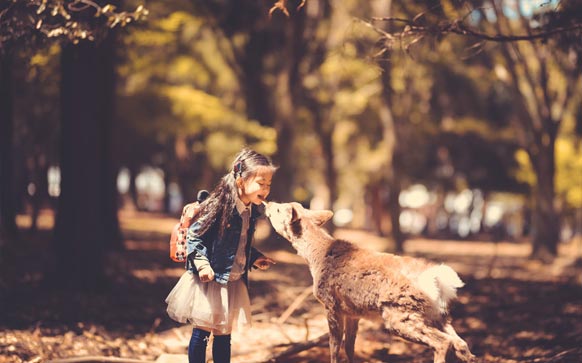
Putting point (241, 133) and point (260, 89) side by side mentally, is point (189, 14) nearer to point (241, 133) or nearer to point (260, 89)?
point (260, 89)

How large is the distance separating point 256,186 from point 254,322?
4.12 metres

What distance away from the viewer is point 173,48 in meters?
22.2

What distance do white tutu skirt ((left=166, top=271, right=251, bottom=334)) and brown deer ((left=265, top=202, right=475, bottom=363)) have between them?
59 centimetres

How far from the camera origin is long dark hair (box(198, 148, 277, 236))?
4.51 metres

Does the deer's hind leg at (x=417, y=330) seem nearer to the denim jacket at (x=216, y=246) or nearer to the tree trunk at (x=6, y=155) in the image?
the denim jacket at (x=216, y=246)

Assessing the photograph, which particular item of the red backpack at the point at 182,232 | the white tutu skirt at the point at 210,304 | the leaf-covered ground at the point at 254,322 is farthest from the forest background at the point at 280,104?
the white tutu skirt at the point at 210,304

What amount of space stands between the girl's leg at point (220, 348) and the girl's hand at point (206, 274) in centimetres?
66

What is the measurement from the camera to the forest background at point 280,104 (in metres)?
7.65

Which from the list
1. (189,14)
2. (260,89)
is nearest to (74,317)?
(189,14)

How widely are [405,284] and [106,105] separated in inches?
393

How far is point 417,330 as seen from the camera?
4.16 metres

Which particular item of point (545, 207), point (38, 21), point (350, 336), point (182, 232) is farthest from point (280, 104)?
point (350, 336)

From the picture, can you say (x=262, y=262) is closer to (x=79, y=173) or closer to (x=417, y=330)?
(x=417, y=330)

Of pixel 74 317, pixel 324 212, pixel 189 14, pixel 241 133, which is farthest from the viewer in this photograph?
pixel 241 133
